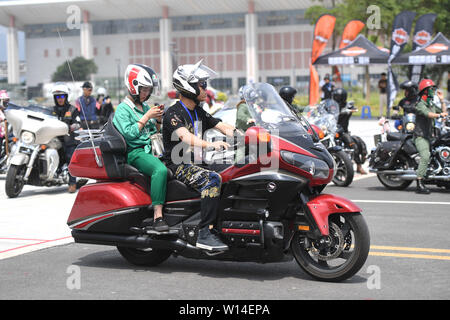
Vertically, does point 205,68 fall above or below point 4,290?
above

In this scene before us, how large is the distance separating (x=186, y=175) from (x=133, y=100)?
1037mm

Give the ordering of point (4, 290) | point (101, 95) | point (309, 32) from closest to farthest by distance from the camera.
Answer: point (4, 290) < point (101, 95) < point (309, 32)

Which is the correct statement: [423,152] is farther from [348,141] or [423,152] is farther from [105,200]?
[105,200]

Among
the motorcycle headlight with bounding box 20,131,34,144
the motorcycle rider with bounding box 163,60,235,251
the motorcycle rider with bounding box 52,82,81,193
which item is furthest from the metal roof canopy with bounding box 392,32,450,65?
the motorcycle rider with bounding box 163,60,235,251

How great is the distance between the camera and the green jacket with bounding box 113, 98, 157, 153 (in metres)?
6.62

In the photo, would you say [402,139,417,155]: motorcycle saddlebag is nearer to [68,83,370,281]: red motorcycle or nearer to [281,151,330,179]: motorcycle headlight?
[68,83,370,281]: red motorcycle

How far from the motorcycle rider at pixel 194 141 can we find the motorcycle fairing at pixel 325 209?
33.0 inches

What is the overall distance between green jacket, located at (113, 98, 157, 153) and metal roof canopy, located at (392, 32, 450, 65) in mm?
23945

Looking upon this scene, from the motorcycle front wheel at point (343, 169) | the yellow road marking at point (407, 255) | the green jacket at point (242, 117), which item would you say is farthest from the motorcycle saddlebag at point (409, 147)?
the yellow road marking at point (407, 255)

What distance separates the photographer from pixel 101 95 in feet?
69.4

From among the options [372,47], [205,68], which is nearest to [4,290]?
[205,68]

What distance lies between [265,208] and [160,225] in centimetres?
101
